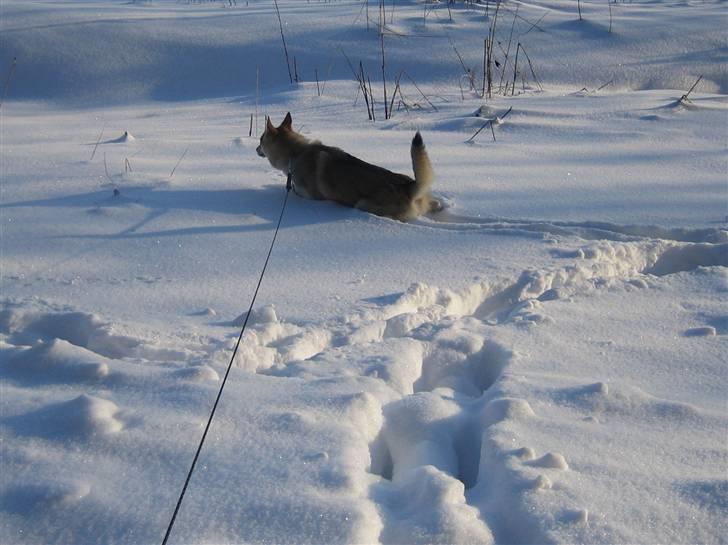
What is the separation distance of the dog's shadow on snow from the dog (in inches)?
2.7

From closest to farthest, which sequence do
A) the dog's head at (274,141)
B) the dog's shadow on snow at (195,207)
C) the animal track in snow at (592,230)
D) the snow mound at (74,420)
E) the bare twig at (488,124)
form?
the snow mound at (74,420), the animal track in snow at (592,230), the dog's shadow on snow at (195,207), the dog's head at (274,141), the bare twig at (488,124)

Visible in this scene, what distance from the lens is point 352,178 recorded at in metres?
3.87

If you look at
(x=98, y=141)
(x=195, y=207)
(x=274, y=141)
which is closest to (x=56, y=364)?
(x=195, y=207)

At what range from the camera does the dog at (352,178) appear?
3.68m

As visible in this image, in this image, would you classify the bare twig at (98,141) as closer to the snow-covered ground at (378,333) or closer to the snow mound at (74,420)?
the snow-covered ground at (378,333)

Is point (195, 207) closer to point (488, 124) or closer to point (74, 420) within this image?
point (74, 420)

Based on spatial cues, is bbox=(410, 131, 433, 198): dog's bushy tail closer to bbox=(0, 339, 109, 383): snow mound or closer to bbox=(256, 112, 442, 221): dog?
bbox=(256, 112, 442, 221): dog

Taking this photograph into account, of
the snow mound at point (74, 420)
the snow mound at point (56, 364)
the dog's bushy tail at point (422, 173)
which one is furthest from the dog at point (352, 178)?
the snow mound at point (74, 420)

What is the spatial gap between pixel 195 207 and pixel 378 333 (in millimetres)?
1480

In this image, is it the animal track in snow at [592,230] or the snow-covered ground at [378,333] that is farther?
the animal track in snow at [592,230]

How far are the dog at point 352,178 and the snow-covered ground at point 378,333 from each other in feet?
0.38

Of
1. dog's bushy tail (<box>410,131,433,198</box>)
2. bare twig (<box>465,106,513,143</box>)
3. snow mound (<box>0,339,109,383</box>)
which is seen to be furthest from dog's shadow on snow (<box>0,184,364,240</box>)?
bare twig (<box>465,106,513,143</box>)

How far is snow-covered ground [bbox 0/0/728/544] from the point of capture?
1667mm

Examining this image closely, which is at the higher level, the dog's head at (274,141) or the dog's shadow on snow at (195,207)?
the dog's head at (274,141)
